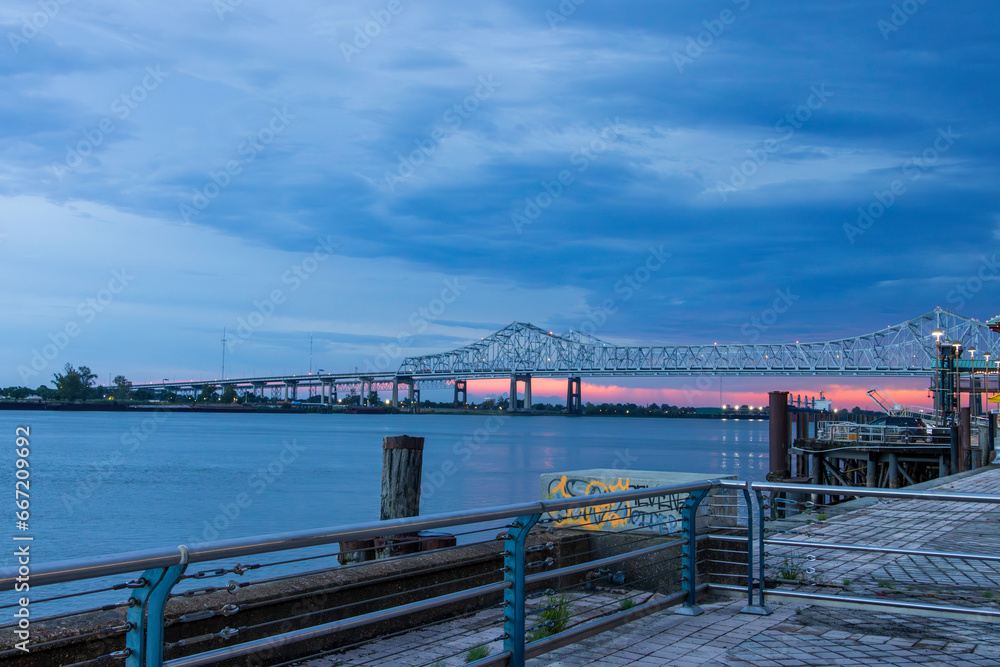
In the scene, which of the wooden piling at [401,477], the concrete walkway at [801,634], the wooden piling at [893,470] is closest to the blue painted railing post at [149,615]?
the concrete walkway at [801,634]

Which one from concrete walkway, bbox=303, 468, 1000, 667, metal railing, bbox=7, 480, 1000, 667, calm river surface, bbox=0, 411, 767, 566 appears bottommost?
calm river surface, bbox=0, 411, 767, 566

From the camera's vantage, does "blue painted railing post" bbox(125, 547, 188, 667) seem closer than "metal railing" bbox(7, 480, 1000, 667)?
Yes

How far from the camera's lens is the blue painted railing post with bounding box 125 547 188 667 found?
3008 millimetres

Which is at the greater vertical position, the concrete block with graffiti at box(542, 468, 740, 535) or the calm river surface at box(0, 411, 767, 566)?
the concrete block with graffiti at box(542, 468, 740, 535)

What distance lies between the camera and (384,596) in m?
4.60

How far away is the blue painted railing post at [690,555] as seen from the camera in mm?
6039

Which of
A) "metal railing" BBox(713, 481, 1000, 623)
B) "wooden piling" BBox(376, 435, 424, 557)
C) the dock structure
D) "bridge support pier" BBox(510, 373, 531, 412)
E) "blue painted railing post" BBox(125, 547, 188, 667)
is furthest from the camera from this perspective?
"bridge support pier" BBox(510, 373, 531, 412)

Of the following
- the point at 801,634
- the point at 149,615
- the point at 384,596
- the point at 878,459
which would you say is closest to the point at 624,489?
the point at 801,634

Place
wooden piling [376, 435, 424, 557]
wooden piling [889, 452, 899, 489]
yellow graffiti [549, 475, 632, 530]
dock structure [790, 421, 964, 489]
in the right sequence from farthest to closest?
dock structure [790, 421, 964, 489] < wooden piling [889, 452, 899, 489] < wooden piling [376, 435, 424, 557] < yellow graffiti [549, 475, 632, 530]

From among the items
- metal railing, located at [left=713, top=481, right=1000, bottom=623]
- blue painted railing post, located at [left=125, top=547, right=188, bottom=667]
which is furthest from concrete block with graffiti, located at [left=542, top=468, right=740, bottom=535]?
blue painted railing post, located at [left=125, top=547, right=188, bottom=667]

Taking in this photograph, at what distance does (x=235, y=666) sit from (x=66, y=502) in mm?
29056

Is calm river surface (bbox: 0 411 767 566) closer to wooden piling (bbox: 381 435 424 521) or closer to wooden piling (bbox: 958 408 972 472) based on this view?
wooden piling (bbox: 381 435 424 521)

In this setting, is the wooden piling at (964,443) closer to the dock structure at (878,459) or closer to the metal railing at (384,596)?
the dock structure at (878,459)

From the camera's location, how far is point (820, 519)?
42.6 ft
